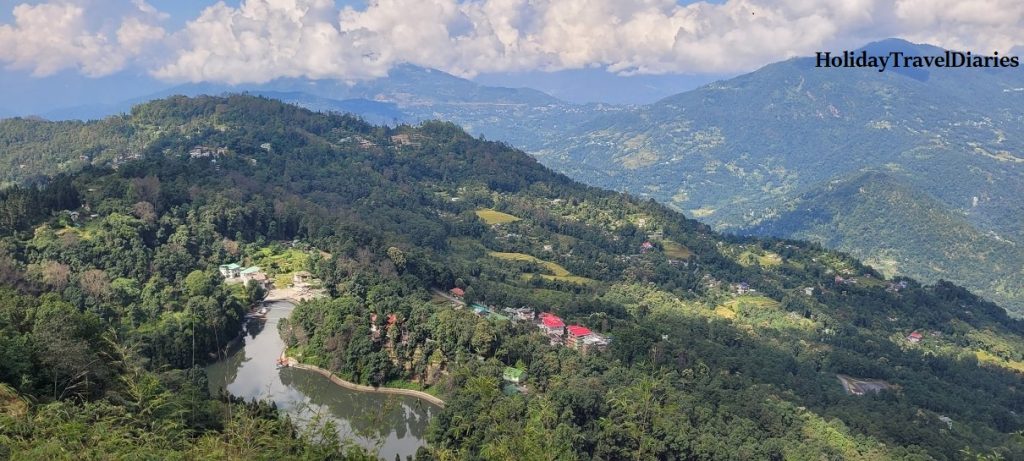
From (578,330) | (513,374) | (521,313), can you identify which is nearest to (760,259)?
(521,313)

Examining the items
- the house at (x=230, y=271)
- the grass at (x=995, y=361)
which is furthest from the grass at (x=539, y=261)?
the grass at (x=995, y=361)

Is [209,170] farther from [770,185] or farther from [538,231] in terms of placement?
[770,185]

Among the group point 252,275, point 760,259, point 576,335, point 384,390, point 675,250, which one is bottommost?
point 760,259

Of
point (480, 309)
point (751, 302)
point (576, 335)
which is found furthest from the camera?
point (751, 302)

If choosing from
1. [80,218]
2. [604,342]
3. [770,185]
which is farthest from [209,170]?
[770,185]

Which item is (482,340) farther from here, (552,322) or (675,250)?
(675,250)

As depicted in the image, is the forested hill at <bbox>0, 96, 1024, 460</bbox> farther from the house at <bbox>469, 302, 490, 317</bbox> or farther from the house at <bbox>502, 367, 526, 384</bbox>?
the house at <bbox>469, 302, 490, 317</bbox>

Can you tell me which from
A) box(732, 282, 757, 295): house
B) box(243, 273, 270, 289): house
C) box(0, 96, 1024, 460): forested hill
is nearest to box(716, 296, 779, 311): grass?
box(0, 96, 1024, 460): forested hill

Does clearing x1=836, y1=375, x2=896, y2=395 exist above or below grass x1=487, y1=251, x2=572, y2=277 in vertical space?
below
